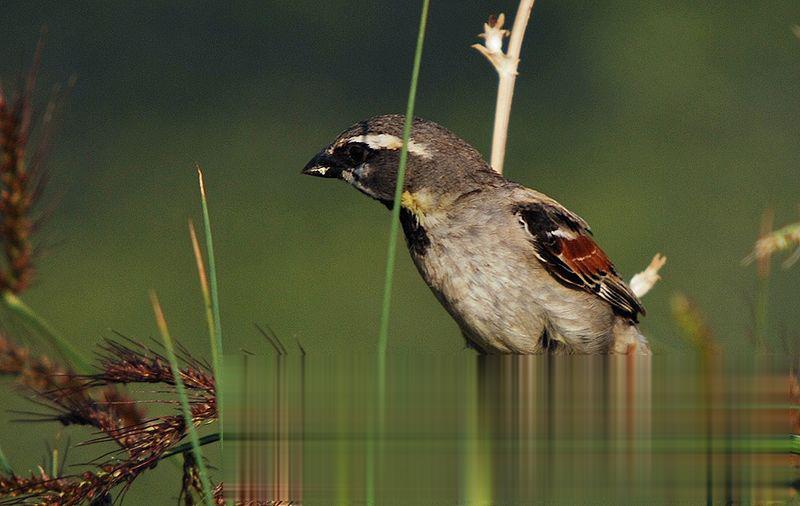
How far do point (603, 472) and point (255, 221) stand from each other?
628 cm

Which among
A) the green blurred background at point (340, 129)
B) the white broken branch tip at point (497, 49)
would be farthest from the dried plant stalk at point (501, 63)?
the green blurred background at point (340, 129)

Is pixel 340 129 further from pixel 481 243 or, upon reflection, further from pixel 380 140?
pixel 380 140

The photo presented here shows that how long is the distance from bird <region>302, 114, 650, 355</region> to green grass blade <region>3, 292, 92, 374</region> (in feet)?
2.65

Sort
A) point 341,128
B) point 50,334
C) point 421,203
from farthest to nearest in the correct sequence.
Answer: point 341,128, point 421,203, point 50,334

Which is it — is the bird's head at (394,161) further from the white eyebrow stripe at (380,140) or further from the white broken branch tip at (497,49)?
the white broken branch tip at (497,49)

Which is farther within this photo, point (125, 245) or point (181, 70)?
point (181, 70)

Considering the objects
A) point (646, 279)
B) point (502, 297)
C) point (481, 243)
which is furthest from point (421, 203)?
point (646, 279)

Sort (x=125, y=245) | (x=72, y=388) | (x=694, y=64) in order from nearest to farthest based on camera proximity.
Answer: (x=72, y=388), (x=125, y=245), (x=694, y=64)

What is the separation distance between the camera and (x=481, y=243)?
10.0 feet

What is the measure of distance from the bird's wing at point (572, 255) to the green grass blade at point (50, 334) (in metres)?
1.23

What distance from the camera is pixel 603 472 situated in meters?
1.96

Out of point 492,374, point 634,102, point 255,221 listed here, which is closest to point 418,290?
point 255,221

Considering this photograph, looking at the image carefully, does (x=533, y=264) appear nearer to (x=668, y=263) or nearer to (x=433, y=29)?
(x=668, y=263)

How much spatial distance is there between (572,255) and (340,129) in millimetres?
5423
